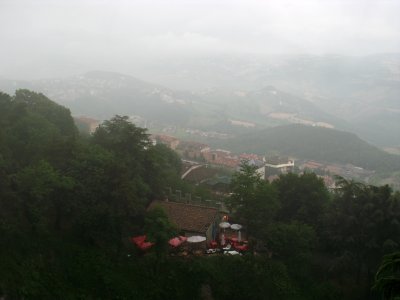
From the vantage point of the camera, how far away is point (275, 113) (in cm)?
19012

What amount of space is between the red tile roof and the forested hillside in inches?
3019

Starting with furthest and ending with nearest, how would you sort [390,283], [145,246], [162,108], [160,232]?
[162,108], [145,246], [160,232], [390,283]

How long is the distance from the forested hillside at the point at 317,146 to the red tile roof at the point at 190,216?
7668 cm

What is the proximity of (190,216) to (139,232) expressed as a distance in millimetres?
3234

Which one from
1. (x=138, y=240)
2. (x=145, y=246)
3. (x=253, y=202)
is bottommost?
(x=145, y=246)

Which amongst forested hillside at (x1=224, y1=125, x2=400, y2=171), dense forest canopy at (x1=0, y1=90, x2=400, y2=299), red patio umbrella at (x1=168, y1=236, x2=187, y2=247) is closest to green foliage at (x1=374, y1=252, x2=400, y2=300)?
dense forest canopy at (x1=0, y1=90, x2=400, y2=299)

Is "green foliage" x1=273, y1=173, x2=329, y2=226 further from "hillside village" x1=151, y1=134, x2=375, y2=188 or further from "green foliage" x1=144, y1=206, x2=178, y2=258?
"hillside village" x1=151, y1=134, x2=375, y2=188

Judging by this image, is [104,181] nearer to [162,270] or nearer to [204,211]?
[162,270]

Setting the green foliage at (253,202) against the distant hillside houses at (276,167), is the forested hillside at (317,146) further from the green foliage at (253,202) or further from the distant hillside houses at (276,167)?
the green foliage at (253,202)

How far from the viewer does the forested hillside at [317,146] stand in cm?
9556

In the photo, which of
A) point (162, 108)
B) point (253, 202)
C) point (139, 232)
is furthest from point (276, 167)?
point (162, 108)

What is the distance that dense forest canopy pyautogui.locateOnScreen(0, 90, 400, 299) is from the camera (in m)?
17.3

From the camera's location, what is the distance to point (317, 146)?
103625mm

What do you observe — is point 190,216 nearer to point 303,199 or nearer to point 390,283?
point 303,199
